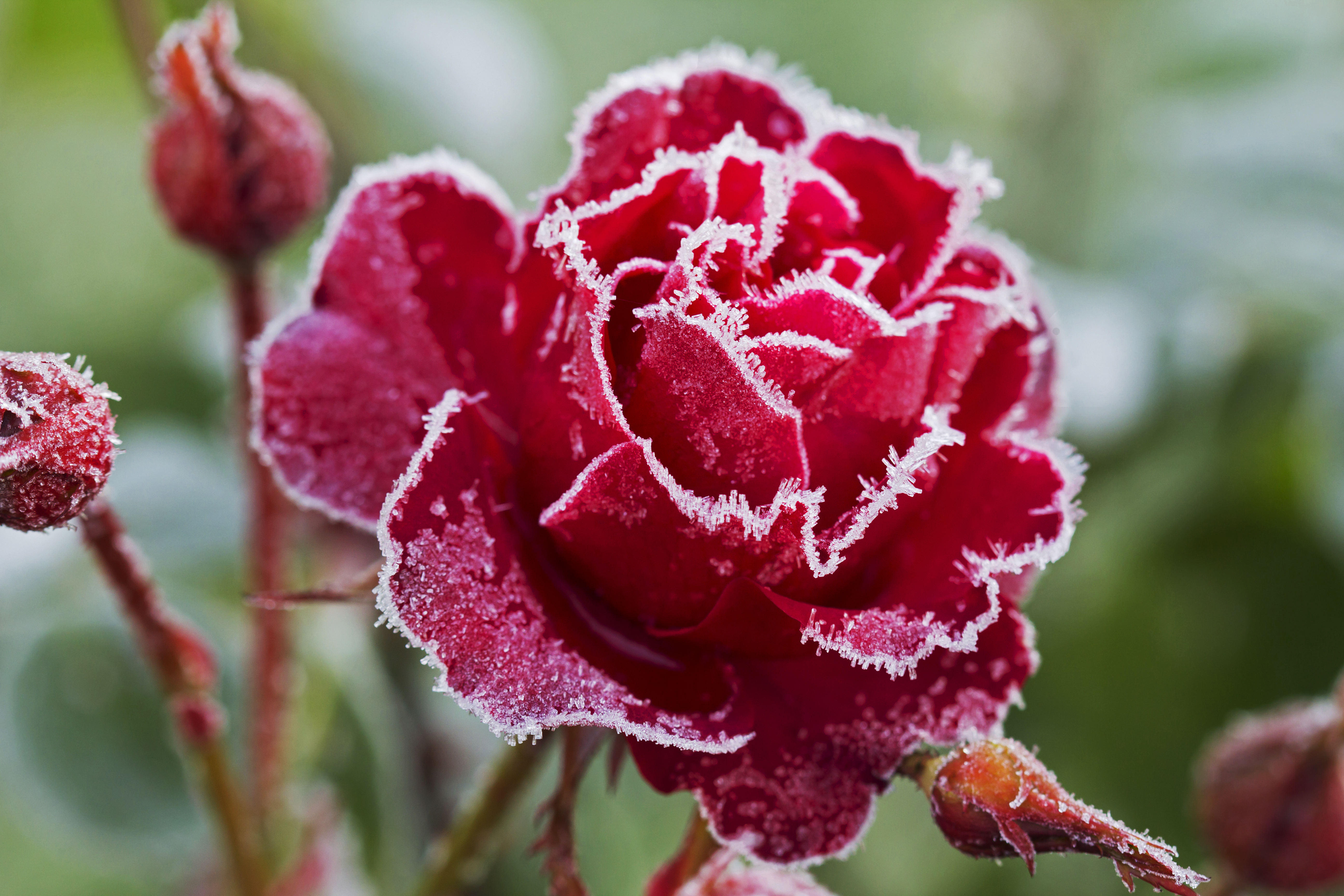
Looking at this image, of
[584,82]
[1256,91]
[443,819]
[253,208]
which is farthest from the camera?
[584,82]

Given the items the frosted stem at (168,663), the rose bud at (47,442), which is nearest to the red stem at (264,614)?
the frosted stem at (168,663)

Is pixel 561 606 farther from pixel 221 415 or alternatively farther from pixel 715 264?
pixel 221 415

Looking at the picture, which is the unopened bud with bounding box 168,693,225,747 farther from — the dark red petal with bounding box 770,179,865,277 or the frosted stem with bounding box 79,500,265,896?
the dark red petal with bounding box 770,179,865,277

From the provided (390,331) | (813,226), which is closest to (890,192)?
(813,226)

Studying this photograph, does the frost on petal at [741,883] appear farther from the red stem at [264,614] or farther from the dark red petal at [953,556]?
the red stem at [264,614]

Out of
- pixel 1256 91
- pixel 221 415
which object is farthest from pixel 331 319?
pixel 1256 91

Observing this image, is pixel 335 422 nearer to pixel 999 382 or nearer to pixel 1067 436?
pixel 999 382

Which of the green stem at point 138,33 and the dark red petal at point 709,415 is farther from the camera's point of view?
the green stem at point 138,33
